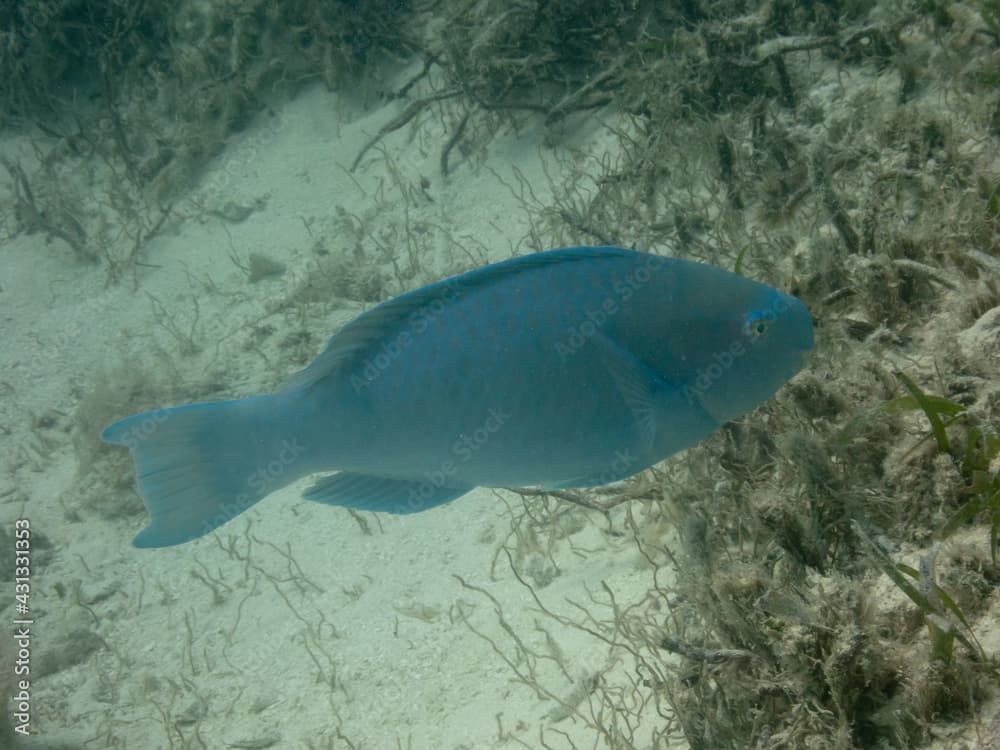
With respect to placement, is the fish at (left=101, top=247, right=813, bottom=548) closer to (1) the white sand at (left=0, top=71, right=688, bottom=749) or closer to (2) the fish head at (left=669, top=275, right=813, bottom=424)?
(2) the fish head at (left=669, top=275, right=813, bottom=424)

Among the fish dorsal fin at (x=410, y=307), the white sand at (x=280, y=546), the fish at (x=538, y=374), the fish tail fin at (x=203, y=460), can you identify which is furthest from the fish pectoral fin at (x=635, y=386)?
the white sand at (x=280, y=546)

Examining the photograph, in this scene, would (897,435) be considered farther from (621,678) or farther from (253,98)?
(253,98)

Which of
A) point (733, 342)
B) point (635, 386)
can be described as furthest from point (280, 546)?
point (733, 342)

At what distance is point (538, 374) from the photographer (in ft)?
6.89

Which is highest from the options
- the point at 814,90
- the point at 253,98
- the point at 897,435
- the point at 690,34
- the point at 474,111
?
the point at 253,98

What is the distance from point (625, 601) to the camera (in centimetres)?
336

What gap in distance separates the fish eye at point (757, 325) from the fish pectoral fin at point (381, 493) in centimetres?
99

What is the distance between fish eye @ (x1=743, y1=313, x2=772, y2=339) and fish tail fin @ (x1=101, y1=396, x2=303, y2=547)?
4.69ft

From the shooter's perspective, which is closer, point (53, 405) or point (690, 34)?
point (690, 34)

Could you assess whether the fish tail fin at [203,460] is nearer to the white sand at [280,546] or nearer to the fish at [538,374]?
the fish at [538,374]

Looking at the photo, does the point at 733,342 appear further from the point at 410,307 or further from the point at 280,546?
the point at 280,546

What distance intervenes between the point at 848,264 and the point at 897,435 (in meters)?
1.05

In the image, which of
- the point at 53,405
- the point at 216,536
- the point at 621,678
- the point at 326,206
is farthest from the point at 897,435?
the point at 53,405

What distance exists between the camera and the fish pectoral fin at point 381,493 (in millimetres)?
2279
